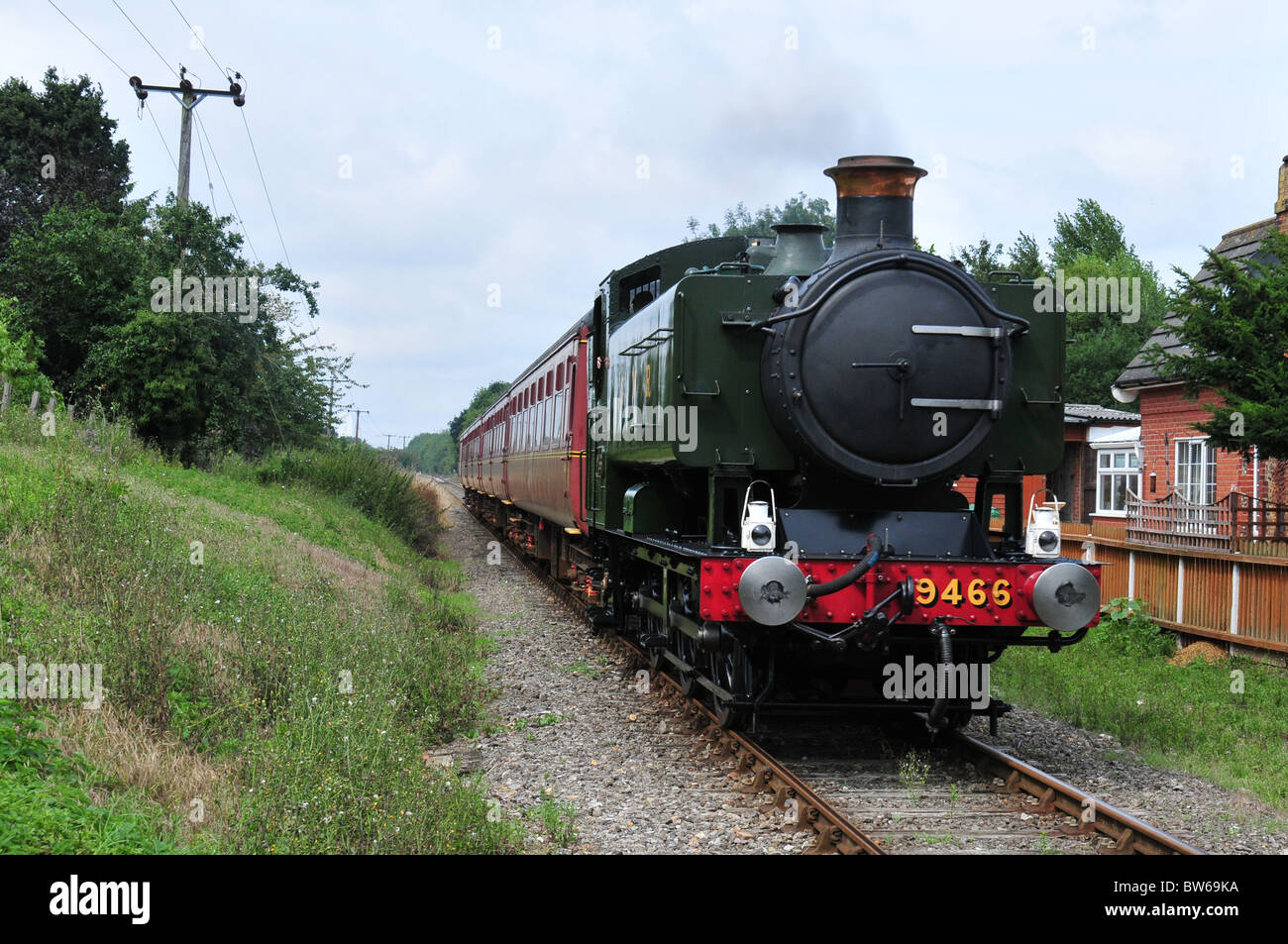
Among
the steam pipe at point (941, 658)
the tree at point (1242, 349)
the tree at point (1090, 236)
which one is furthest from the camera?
the tree at point (1090, 236)

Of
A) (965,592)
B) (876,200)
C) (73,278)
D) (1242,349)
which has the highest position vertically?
(73,278)

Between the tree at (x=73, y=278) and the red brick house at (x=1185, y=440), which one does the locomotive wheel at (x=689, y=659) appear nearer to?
the red brick house at (x=1185, y=440)

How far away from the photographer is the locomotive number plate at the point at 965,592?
6355 mm

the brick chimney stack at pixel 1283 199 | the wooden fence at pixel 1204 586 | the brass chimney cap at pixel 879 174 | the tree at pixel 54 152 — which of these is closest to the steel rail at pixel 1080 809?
the brass chimney cap at pixel 879 174

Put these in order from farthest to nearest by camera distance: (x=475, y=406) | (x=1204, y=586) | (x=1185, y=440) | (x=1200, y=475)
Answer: (x=475, y=406) < (x=1185, y=440) < (x=1200, y=475) < (x=1204, y=586)

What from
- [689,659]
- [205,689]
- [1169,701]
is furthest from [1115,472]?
[205,689]

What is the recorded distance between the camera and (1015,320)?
6.86 m

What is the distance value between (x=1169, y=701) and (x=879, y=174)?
5458 mm

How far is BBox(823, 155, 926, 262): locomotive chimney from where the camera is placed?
22.8ft

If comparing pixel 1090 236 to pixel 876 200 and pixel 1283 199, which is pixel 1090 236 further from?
pixel 876 200

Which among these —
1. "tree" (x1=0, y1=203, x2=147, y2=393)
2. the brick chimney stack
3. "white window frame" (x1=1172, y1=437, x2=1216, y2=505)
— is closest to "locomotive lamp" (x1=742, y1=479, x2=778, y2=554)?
the brick chimney stack

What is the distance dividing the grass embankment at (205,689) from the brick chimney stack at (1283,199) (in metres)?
12.7

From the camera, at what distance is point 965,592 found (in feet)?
20.9
